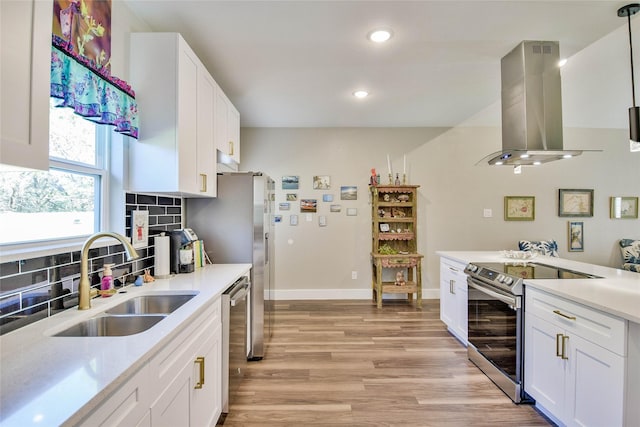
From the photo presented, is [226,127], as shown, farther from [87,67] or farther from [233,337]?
[233,337]

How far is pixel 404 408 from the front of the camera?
2016 millimetres

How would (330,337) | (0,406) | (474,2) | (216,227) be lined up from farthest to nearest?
(330,337) < (216,227) < (474,2) < (0,406)

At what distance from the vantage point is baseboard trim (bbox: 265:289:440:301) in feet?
14.6

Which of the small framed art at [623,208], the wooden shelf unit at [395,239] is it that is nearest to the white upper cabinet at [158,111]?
the wooden shelf unit at [395,239]

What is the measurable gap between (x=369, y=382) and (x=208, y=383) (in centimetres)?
127

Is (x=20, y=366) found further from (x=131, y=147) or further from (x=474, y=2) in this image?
(x=474, y=2)

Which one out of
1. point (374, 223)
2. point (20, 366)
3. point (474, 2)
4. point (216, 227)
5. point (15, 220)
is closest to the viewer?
point (20, 366)

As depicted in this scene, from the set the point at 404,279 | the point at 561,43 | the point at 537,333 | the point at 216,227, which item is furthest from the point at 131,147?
the point at 404,279

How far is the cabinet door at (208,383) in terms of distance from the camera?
56.4 inches

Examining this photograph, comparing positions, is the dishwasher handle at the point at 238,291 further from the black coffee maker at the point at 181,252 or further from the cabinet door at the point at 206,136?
the cabinet door at the point at 206,136

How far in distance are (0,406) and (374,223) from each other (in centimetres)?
396

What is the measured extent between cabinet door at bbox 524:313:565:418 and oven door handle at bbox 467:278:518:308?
0.11 meters

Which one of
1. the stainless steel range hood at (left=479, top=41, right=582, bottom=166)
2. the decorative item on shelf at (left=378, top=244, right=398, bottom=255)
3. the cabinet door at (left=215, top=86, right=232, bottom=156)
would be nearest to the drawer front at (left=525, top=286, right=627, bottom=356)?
the stainless steel range hood at (left=479, top=41, right=582, bottom=166)

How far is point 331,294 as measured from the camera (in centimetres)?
448
